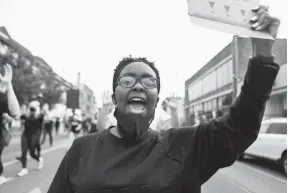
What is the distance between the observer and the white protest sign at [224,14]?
4.11 feet

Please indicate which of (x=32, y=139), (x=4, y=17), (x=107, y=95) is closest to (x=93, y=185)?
(x=4, y=17)

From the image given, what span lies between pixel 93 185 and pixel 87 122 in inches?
681

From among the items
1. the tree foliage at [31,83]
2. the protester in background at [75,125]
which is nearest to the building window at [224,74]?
the tree foliage at [31,83]

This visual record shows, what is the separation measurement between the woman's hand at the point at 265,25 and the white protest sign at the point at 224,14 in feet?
0.08

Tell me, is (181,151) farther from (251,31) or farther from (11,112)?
(11,112)

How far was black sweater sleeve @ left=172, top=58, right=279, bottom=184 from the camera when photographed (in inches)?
52.5

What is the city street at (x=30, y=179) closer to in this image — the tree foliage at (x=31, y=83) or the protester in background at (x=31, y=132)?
the protester in background at (x=31, y=132)

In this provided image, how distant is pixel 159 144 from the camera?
1.45 meters

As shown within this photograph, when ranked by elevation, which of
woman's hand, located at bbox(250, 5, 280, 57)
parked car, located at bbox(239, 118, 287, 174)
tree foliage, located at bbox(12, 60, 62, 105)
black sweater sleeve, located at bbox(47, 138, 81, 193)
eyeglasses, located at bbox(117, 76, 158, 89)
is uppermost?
tree foliage, located at bbox(12, 60, 62, 105)

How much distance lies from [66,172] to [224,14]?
0.94 m

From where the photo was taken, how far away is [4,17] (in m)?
2.52

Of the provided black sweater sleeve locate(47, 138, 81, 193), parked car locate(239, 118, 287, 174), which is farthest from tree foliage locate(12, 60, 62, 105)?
black sweater sleeve locate(47, 138, 81, 193)

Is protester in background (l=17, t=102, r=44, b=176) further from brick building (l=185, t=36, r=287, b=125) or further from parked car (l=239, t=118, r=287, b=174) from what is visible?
brick building (l=185, t=36, r=287, b=125)

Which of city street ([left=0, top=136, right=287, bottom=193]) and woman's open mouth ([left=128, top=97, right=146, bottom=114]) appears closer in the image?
woman's open mouth ([left=128, top=97, right=146, bottom=114])
